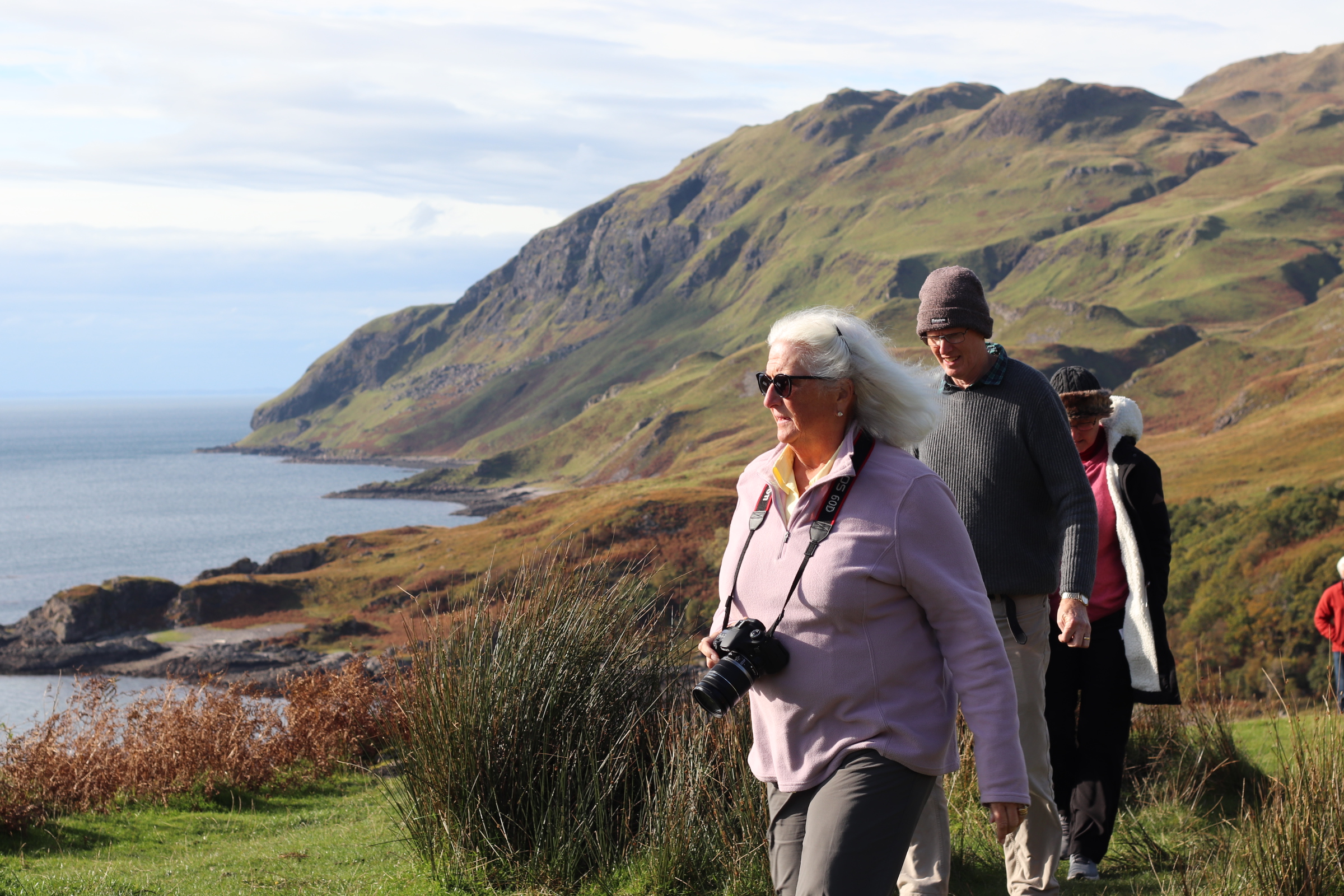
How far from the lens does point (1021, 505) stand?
4.10 metres

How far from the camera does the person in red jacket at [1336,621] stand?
364 inches

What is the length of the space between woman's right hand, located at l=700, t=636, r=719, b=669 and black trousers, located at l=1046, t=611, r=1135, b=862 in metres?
2.53

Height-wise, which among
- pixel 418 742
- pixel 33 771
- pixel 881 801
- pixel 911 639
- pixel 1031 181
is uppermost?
pixel 1031 181

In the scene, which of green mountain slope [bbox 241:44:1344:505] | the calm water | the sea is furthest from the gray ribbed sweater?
green mountain slope [bbox 241:44:1344:505]

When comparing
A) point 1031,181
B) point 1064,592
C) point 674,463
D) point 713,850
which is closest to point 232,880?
point 713,850

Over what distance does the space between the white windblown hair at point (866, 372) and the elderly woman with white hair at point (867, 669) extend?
11mm

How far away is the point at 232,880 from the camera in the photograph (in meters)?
6.18

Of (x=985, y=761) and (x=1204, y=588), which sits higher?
(x=985, y=761)

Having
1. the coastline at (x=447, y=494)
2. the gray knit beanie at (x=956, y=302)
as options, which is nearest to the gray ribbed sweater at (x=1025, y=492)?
the gray knit beanie at (x=956, y=302)

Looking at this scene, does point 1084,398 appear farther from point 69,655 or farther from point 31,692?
point 69,655

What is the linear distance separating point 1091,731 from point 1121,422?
4.81ft

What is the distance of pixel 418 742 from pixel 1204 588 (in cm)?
2662

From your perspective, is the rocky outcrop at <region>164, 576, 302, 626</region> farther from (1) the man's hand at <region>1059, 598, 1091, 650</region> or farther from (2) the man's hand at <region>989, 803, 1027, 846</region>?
(2) the man's hand at <region>989, 803, 1027, 846</region>

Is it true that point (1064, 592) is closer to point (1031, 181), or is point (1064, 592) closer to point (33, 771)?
point (33, 771)
